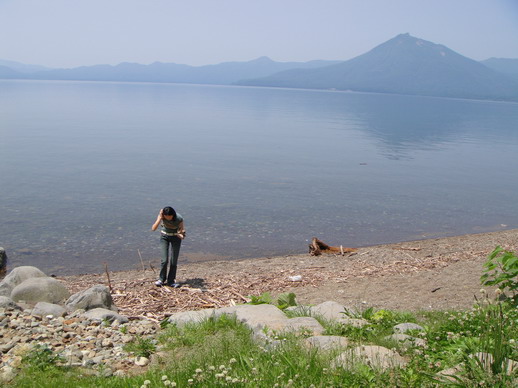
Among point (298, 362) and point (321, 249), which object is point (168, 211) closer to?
point (298, 362)

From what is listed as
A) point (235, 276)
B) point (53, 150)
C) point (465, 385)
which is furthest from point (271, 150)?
point (465, 385)

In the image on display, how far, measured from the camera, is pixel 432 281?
12.3 metres

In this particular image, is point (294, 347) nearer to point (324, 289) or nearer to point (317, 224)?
point (324, 289)

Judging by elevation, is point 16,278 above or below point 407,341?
below

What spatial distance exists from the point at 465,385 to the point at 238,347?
2.60 m

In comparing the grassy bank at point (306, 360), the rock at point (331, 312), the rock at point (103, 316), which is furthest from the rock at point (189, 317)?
the rock at point (331, 312)

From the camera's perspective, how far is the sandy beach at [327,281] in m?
10.8

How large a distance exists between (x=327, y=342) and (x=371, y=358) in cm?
85

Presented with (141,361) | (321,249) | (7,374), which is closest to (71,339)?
(141,361)

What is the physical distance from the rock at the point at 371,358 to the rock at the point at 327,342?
246 mm

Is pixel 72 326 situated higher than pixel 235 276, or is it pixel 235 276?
pixel 72 326

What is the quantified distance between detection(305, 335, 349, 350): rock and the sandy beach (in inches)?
146

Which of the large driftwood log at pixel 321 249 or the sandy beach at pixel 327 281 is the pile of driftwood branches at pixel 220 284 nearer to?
the sandy beach at pixel 327 281

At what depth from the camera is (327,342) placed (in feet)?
19.6
